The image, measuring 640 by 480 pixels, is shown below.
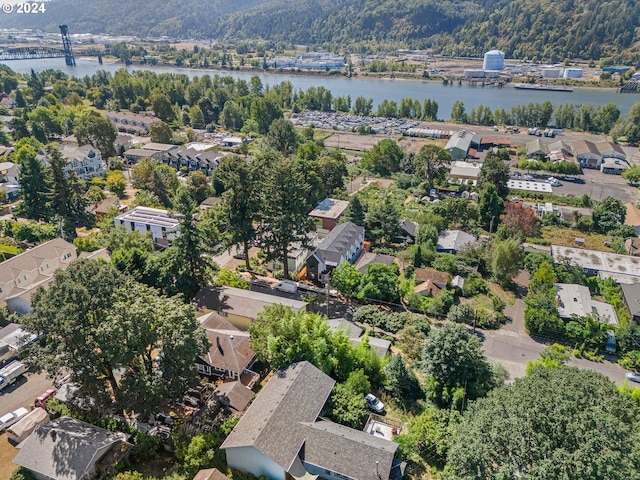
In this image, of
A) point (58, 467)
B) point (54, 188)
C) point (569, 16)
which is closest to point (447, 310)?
point (58, 467)

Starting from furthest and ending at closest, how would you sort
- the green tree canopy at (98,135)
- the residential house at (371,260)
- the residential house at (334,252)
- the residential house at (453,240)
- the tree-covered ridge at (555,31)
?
the tree-covered ridge at (555,31)
the green tree canopy at (98,135)
the residential house at (453,240)
the residential house at (371,260)
the residential house at (334,252)

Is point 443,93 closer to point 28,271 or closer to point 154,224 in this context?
point 154,224

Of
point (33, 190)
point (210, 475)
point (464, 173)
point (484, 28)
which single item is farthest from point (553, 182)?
point (484, 28)

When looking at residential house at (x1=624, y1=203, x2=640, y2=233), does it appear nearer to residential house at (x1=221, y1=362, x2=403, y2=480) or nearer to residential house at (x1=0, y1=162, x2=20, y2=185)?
residential house at (x1=221, y1=362, x2=403, y2=480)

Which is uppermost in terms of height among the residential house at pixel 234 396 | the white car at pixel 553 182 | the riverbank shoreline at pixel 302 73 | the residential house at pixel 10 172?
the riverbank shoreline at pixel 302 73

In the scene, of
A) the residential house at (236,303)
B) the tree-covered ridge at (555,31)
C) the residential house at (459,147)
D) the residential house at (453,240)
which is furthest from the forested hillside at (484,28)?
the residential house at (236,303)

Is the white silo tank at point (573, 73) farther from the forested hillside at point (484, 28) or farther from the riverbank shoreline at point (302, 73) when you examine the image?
the forested hillside at point (484, 28)
